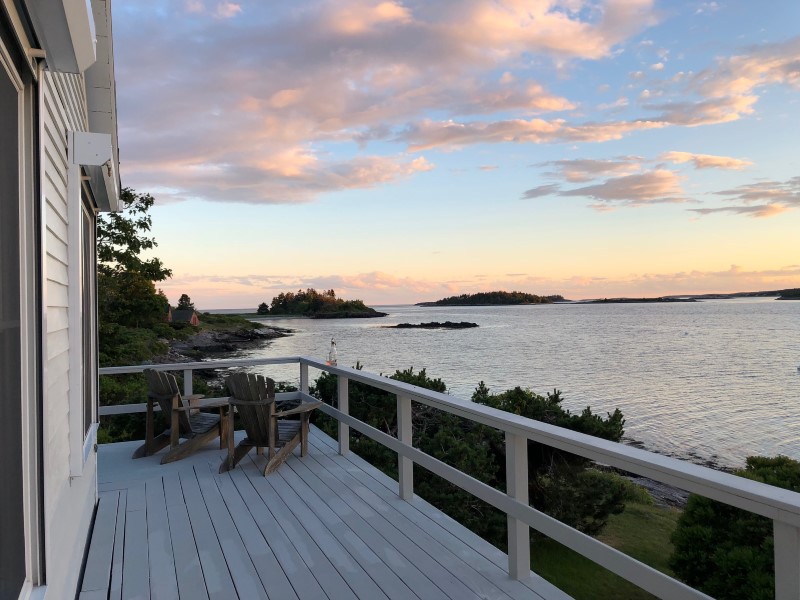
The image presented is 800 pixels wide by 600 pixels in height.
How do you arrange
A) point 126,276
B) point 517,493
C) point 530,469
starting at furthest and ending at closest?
point 126,276
point 530,469
point 517,493

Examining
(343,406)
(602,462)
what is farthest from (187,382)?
(602,462)

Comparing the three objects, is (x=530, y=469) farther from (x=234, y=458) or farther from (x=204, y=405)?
(x=204, y=405)

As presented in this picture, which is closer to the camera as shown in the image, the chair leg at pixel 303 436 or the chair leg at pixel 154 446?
the chair leg at pixel 303 436

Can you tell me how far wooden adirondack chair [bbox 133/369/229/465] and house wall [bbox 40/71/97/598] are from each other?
2175mm

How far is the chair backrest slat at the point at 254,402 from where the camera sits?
527cm

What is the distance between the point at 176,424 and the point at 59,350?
325cm

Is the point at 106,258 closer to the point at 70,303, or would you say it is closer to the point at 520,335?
the point at 70,303

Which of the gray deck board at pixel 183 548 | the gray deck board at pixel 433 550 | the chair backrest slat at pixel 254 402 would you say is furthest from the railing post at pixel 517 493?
the chair backrest slat at pixel 254 402

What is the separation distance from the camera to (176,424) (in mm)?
5816

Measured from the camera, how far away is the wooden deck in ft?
9.93

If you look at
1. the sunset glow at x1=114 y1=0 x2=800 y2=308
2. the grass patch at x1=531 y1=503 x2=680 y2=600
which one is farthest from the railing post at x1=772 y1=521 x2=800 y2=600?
the sunset glow at x1=114 y1=0 x2=800 y2=308

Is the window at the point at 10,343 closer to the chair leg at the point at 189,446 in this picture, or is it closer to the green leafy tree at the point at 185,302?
the chair leg at the point at 189,446

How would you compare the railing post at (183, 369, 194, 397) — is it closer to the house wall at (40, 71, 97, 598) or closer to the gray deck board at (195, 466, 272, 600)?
the gray deck board at (195, 466, 272, 600)

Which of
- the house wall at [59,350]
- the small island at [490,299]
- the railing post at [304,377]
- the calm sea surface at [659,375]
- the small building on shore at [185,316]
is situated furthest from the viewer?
the small island at [490,299]
